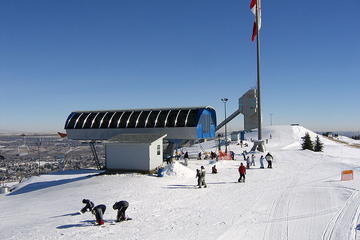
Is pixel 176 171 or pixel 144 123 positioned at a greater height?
pixel 144 123

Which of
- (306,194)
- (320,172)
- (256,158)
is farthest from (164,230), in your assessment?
(256,158)

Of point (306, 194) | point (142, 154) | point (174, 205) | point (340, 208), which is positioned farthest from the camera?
point (142, 154)

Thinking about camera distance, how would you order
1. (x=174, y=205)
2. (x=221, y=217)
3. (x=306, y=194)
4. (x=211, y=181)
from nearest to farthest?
(x=221, y=217) → (x=174, y=205) → (x=306, y=194) → (x=211, y=181)

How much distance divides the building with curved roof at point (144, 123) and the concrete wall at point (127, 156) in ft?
22.0

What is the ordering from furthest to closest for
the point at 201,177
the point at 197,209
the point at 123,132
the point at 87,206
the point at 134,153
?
the point at 123,132 < the point at 134,153 < the point at 201,177 < the point at 197,209 < the point at 87,206

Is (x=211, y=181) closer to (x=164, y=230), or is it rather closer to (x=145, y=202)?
(x=145, y=202)

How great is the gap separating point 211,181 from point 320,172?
9.91m

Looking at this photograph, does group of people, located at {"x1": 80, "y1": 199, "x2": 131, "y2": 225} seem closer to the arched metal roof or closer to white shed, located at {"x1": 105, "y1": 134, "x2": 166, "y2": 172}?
white shed, located at {"x1": 105, "y1": 134, "x2": 166, "y2": 172}

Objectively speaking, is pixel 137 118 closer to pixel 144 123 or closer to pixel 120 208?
pixel 144 123

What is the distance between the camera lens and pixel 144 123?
2948 centimetres

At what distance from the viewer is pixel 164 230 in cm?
1016

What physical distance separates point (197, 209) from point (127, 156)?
35.6 feet

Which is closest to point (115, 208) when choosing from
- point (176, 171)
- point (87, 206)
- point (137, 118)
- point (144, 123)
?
point (87, 206)

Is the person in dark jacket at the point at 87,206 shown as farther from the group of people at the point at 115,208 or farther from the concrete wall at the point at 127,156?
the concrete wall at the point at 127,156
